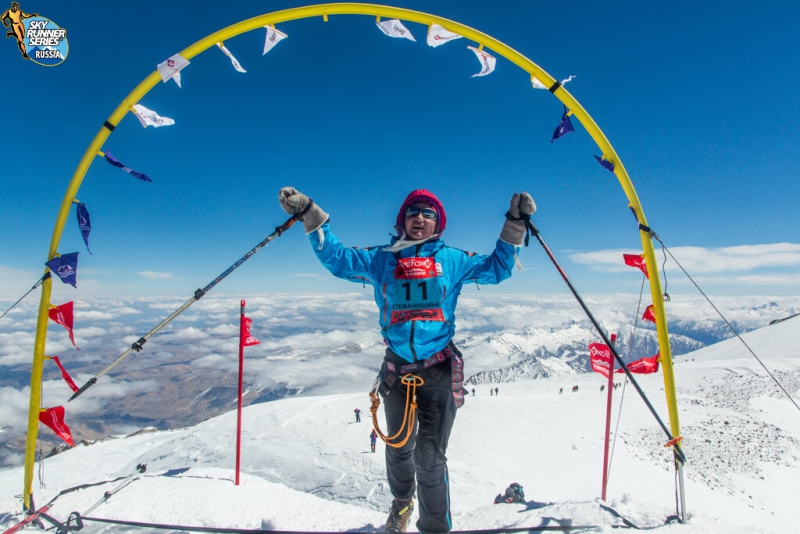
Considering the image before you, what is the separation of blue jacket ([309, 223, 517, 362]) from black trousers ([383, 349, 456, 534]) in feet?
1.35

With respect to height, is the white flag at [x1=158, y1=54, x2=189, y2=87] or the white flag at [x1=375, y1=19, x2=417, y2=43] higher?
the white flag at [x1=375, y1=19, x2=417, y2=43]

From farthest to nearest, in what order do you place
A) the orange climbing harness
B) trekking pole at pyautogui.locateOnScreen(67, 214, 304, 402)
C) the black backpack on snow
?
the black backpack on snow, trekking pole at pyautogui.locateOnScreen(67, 214, 304, 402), the orange climbing harness

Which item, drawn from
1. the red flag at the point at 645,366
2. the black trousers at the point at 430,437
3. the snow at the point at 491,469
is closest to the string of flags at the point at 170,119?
the red flag at the point at 645,366

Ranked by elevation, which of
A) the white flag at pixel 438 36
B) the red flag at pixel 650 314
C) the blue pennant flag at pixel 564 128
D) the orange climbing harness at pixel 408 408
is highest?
the white flag at pixel 438 36

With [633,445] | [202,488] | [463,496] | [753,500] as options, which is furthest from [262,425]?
[753,500]

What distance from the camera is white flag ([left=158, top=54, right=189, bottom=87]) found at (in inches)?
209

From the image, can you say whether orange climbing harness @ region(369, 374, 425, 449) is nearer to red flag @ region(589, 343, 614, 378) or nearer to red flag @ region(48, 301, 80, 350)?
red flag @ region(589, 343, 614, 378)

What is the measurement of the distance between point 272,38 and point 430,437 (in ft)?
19.8

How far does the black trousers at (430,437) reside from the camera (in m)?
4.64

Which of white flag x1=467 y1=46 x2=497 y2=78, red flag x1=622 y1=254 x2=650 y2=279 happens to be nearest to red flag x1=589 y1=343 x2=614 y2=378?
red flag x1=622 y1=254 x2=650 y2=279

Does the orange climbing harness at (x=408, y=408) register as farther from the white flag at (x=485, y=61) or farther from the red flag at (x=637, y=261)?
the white flag at (x=485, y=61)

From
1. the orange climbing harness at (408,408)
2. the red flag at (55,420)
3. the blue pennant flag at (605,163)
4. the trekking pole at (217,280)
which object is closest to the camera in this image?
the orange climbing harness at (408,408)

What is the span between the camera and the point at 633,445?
20.4 m

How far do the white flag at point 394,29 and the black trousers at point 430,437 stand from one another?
4.57 meters
